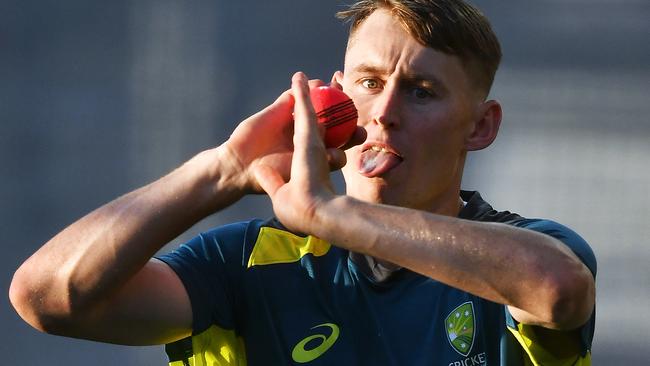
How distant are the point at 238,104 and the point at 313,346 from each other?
307cm

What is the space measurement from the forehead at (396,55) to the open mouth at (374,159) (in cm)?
24

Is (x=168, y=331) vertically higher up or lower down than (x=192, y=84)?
lower down

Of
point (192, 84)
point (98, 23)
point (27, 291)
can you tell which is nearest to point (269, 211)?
point (192, 84)

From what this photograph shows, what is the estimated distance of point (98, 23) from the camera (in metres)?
6.29

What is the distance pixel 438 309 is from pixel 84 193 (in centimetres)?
317

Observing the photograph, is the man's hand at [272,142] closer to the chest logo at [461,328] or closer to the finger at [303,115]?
the finger at [303,115]

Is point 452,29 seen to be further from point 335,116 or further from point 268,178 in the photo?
point 268,178

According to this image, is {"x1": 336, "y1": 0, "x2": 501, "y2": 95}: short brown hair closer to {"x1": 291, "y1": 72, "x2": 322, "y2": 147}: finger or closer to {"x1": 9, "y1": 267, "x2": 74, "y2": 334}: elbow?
A: {"x1": 291, "y1": 72, "x2": 322, "y2": 147}: finger

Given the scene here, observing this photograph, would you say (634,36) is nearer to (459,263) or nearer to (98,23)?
(98,23)

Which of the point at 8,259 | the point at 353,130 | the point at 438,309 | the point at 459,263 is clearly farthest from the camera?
the point at 8,259

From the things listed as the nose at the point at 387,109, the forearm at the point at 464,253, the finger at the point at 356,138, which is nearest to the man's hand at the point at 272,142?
the finger at the point at 356,138

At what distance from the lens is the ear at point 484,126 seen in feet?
12.7

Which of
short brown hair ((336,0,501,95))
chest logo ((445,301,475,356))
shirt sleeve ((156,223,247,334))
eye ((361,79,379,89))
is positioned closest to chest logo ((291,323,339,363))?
shirt sleeve ((156,223,247,334))

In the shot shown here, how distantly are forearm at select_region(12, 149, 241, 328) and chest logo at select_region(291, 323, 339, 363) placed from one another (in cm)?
52
